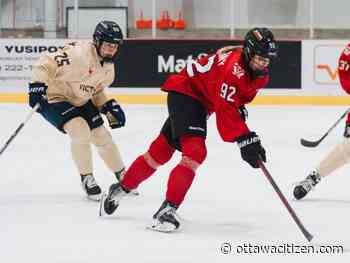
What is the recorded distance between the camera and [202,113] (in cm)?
309

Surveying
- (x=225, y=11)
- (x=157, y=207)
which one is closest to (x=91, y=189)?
(x=157, y=207)

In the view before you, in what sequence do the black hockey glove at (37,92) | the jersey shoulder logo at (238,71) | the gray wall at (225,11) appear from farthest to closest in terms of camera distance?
the gray wall at (225,11) < the black hockey glove at (37,92) < the jersey shoulder logo at (238,71)

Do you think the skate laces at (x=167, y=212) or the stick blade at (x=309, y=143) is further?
the stick blade at (x=309, y=143)

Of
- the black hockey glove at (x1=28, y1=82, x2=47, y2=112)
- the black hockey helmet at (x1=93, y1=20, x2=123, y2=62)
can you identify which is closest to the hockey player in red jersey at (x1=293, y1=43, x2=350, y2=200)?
the black hockey helmet at (x1=93, y1=20, x2=123, y2=62)

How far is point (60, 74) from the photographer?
3.63 meters

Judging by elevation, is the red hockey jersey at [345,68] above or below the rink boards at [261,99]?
above

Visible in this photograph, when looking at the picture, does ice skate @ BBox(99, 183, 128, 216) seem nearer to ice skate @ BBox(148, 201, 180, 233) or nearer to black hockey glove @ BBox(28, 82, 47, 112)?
ice skate @ BBox(148, 201, 180, 233)

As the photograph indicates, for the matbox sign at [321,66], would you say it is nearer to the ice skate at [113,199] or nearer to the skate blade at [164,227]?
the ice skate at [113,199]

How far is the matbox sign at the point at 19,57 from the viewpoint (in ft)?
26.6

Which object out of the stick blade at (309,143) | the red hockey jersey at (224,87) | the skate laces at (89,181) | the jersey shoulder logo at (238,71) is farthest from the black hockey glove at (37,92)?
the stick blade at (309,143)

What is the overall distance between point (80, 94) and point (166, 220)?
0.90 meters

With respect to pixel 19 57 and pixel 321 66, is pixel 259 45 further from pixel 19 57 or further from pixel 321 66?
pixel 19 57

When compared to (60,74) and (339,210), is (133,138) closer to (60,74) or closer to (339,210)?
(60,74)

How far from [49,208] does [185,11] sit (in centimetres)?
726
